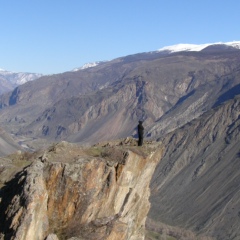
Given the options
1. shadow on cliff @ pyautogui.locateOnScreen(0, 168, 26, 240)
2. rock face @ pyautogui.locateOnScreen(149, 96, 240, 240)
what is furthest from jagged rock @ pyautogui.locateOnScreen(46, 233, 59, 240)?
rock face @ pyautogui.locateOnScreen(149, 96, 240, 240)

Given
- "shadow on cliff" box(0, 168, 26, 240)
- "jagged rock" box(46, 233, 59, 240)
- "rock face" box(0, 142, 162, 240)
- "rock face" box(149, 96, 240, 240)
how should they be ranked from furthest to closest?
"rock face" box(149, 96, 240, 240)
"rock face" box(0, 142, 162, 240)
"shadow on cliff" box(0, 168, 26, 240)
"jagged rock" box(46, 233, 59, 240)

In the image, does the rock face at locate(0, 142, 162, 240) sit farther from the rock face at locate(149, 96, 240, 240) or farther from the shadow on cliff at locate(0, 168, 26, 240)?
the rock face at locate(149, 96, 240, 240)

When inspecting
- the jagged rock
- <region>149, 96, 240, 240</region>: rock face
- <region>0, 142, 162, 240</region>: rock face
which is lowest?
<region>149, 96, 240, 240</region>: rock face

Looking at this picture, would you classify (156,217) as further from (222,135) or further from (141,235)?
(141,235)

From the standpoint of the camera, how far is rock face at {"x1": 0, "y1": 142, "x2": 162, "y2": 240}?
24781mm

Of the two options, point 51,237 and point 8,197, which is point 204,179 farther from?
point 51,237

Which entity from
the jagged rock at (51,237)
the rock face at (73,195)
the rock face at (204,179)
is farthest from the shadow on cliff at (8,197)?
the rock face at (204,179)

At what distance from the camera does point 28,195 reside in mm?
24969

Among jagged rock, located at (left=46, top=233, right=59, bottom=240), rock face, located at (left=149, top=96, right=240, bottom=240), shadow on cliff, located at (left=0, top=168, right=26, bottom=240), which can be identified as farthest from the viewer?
rock face, located at (left=149, top=96, right=240, bottom=240)

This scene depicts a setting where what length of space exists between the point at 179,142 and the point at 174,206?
44724mm

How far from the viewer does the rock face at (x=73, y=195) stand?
81.3ft

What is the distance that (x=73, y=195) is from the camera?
26828 millimetres

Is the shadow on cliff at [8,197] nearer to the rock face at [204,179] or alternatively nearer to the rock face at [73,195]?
the rock face at [73,195]

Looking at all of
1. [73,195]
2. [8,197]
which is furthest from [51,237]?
[8,197]
